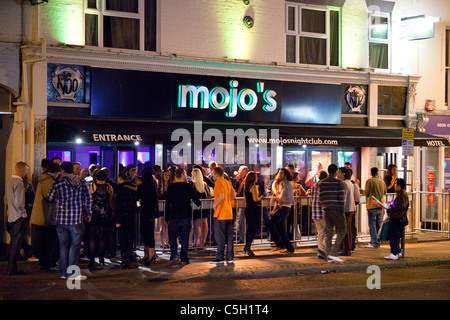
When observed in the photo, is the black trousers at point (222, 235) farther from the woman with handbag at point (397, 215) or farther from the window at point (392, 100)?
the window at point (392, 100)

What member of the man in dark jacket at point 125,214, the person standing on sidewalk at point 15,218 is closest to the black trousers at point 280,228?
the man in dark jacket at point 125,214

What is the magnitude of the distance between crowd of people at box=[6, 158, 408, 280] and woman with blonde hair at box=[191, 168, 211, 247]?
2 cm

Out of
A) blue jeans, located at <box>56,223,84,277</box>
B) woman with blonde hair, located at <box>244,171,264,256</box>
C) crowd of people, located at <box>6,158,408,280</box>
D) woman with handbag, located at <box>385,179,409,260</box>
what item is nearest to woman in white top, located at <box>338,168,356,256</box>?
crowd of people, located at <box>6,158,408,280</box>

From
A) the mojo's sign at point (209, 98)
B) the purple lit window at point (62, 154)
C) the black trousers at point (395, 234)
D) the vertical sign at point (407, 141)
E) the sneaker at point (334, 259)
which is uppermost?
the mojo's sign at point (209, 98)

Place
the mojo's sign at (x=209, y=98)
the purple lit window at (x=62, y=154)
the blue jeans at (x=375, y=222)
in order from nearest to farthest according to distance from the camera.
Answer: the blue jeans at (x=375, y=222) < the purple lit window at (x=62, y=154) < the mojo's sign at (x=209, y=98)

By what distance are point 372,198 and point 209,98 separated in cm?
506

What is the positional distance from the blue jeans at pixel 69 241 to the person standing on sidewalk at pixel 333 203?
4.87 meters

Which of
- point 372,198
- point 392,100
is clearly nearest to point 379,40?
point 392,100

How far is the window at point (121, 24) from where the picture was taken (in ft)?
50.4

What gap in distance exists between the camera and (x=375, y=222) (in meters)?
14.9

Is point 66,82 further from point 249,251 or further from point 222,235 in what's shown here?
point 249,251

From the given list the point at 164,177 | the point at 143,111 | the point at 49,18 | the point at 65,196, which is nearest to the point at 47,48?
the point at 49,18

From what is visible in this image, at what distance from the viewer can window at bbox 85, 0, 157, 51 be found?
1537 centimetres
